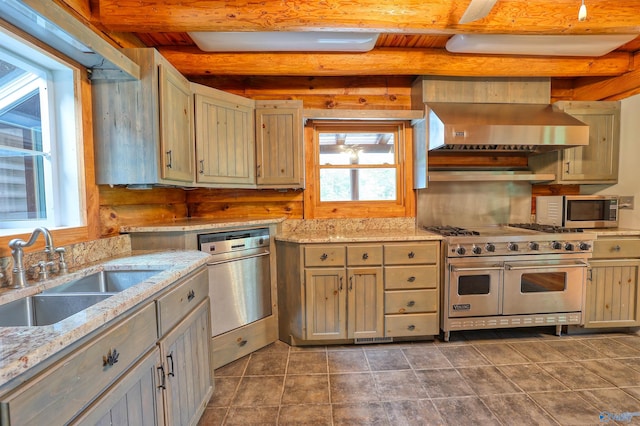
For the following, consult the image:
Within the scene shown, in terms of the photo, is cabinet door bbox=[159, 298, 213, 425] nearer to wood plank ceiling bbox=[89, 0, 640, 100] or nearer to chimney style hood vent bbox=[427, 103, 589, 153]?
wood plank ceiling bbox=[89, 0, 640, 100]

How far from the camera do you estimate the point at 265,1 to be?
185 cm

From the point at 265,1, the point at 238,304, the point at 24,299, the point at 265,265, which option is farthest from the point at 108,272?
the point at 265,1

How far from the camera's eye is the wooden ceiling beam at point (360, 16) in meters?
1.84

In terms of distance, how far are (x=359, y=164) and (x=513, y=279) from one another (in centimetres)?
176

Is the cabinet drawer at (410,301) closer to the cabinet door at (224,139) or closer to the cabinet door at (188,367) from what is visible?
the cabinet door at (188,367)

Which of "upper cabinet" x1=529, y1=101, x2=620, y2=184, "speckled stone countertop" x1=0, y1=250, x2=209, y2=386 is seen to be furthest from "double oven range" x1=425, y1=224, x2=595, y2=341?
"speckled stone countertop" x1=0, y1=250, x2=209, y2=386

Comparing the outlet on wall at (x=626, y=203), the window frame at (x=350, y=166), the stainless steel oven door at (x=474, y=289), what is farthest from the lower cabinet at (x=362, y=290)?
the outlet on wall at (x=626, y=203)

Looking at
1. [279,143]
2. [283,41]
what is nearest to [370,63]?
[283,41]

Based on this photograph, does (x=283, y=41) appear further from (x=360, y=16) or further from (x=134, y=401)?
(x=134, y=401)

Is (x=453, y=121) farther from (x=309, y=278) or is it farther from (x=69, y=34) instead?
(x=69, y=34)

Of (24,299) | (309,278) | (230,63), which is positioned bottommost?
(309,278)

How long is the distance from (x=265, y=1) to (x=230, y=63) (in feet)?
2.43

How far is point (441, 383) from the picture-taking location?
1.97 meters

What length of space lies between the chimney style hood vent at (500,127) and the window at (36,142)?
2.67m
